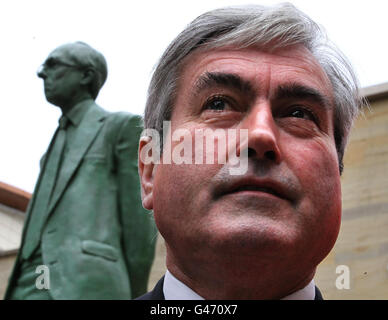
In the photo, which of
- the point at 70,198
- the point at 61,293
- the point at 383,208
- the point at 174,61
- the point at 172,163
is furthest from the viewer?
the point at 383,208

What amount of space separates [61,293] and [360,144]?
3.25 metres

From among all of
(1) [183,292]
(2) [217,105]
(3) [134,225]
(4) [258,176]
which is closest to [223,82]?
(2) [217,105]

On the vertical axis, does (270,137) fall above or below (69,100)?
above

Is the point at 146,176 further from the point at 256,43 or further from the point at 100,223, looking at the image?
the point at 100,223

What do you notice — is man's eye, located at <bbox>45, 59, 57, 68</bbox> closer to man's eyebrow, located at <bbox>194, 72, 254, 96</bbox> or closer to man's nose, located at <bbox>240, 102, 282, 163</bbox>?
man's eyebrow, located at <bbox>194, 72, 254, 96</bbox>

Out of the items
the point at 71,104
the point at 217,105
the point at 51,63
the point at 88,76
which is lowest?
the point at 71,104

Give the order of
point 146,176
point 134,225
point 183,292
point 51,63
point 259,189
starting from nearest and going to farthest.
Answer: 1. point 259,189
2. point 183,292
3. point 146,176
4. point 134,225
5. point 51,63

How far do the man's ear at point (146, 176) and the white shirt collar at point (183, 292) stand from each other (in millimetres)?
189

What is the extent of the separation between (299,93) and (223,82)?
0.16 metres

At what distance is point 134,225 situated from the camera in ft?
20.1

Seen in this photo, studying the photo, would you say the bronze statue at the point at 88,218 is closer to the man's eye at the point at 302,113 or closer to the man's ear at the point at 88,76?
the man's ear at the point at 88,76

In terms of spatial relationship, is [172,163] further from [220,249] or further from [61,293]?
[61,293]

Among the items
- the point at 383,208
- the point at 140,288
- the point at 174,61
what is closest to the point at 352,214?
the point at 383,208

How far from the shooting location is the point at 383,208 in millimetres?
8086
